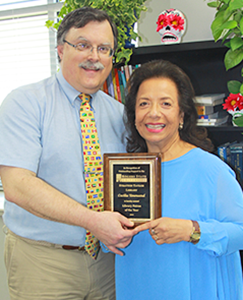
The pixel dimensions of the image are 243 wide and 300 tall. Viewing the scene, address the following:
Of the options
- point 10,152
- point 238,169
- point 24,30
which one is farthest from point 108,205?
point 24,30

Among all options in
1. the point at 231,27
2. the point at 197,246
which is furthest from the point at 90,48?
the point at 197,246

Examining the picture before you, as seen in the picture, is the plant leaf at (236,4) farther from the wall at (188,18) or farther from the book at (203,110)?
the wall at (188,18)

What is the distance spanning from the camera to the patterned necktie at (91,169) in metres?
1.40

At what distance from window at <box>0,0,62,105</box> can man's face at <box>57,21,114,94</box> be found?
1.44 m

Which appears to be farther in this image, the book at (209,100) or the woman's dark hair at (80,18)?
the book at (209,100)

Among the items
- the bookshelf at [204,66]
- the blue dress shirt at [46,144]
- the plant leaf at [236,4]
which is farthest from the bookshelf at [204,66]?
the blue dress shirt at [46,144]

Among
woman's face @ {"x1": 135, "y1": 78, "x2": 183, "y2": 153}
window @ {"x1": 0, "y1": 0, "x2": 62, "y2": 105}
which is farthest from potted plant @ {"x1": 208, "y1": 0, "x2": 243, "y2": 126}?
window @ {"x1": 0, "y1": 0, "x2": 62, "y2": 105}

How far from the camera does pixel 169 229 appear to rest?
111 cm

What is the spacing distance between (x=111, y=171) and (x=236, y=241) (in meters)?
0.55

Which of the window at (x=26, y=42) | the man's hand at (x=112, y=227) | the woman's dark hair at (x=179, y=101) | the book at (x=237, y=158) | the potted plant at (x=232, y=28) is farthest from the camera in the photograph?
the window at (x=26, y=42)

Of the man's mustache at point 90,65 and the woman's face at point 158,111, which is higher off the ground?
the man's mustache at point 90,65

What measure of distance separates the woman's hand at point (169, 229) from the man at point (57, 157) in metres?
0.20

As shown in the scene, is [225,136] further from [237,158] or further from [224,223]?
[224,223]

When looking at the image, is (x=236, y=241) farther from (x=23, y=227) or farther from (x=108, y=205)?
(x=23, y=227)
